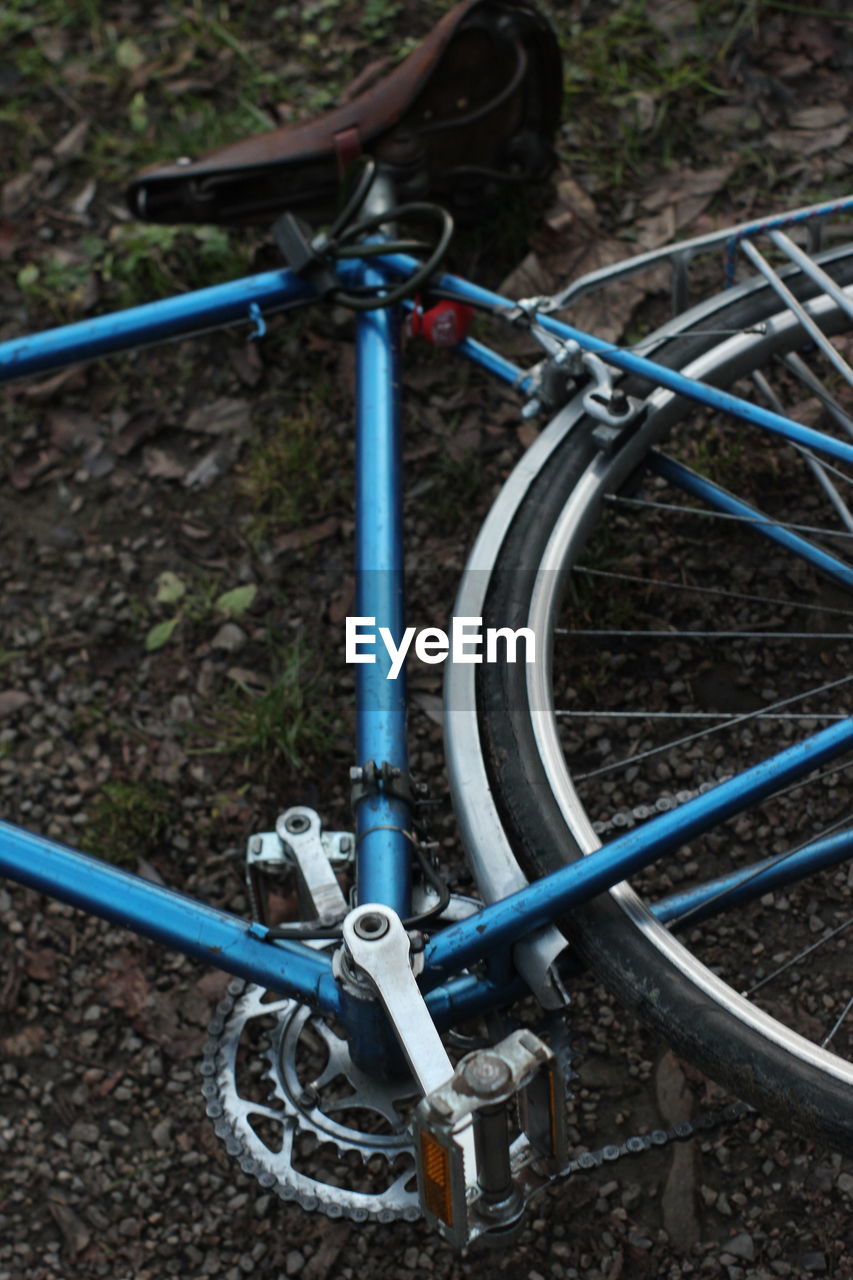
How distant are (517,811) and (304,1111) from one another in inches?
24.4

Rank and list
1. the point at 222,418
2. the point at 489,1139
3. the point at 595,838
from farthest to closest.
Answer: the point at 222,418, the point at 595,838, the point at 489,1139

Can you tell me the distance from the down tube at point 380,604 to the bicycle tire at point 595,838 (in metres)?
0.15

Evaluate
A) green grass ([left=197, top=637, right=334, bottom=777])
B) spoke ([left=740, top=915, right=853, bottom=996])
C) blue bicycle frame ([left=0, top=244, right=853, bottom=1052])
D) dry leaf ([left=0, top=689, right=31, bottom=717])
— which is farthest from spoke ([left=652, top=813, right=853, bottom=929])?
dry leaf ([left=0, top=689, right=31, bottom=717])

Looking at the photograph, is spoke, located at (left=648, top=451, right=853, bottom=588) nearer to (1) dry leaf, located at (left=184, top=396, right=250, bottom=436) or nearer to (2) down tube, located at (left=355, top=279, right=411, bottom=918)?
(2) down tube, located at (left=355, top=279, right=411, bottom=918)

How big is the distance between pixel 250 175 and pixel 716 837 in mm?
1669

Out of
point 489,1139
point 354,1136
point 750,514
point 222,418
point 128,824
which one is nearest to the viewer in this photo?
point 489,1139

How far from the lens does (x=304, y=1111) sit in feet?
7.09

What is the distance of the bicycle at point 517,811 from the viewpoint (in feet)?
5.76

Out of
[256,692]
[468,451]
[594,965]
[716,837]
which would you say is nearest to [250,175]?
[468,451]

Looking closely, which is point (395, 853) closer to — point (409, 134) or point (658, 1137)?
point (658, 1137)

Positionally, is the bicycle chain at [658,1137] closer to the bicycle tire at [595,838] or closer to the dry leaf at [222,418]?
the bicycle tire at [595,838]

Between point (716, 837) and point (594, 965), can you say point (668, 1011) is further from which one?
point (716, 837)

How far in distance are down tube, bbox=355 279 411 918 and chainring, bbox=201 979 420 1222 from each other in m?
0.31

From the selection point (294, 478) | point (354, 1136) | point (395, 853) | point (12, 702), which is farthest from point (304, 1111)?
point (294, 478)
